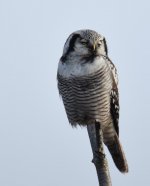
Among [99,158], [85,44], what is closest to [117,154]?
[85,44]

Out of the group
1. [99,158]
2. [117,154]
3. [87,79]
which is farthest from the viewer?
[117,154]

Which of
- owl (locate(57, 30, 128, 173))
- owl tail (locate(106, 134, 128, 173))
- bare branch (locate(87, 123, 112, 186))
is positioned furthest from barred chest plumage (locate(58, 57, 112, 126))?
bare branch (locate(87, 123, 112, 186))

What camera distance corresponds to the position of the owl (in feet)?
26.2

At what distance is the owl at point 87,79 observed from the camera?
26.2 feet

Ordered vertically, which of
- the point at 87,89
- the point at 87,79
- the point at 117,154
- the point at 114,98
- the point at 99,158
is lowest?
the point at 117,154

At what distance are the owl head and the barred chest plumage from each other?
0.47ft

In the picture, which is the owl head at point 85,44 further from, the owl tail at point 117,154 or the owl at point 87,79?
the owl tail at point 117,154

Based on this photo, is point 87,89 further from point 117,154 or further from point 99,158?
point 99,158

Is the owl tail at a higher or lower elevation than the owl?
lower

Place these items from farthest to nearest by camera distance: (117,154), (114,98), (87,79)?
(117,154)
(114,98)
(87,79)

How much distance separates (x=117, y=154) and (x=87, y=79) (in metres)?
1.53

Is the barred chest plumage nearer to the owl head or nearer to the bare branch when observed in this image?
the owl head

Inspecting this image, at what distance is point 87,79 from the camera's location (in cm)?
799

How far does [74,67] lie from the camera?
26.3 feet
